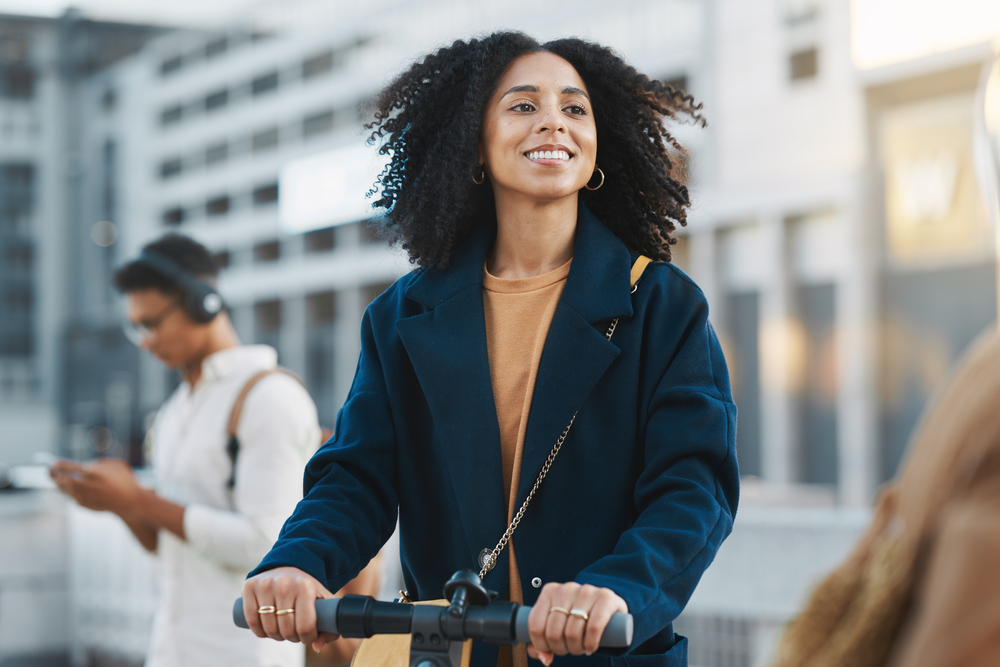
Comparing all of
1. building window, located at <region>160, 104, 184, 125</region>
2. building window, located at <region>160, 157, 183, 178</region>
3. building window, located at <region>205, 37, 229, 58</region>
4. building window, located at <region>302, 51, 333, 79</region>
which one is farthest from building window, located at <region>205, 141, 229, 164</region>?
building window, located at <region>302, 51, 333, 79</region>

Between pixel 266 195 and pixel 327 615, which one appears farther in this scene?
pixel 266 195

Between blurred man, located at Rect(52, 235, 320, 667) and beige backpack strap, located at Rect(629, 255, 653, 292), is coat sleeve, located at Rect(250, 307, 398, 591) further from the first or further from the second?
blurred man, located at Rect(52, 235, 320, 667)

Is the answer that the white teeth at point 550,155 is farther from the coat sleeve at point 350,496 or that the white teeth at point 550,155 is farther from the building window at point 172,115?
the building window at point 172,115

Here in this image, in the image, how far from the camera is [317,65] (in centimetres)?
4172

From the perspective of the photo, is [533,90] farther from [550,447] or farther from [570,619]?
[570,619]

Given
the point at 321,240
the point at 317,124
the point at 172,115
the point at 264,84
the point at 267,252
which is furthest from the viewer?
the point at 172,115

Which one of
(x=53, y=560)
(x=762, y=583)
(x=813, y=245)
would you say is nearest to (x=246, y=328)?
(x=813, y=245)

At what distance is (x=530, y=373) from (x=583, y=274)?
0.22 meters

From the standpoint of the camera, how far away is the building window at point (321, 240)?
3891cm

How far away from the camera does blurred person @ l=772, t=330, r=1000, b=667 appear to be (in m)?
0.75

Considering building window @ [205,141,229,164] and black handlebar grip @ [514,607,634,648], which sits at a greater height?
building window @ [205,141,229,164]

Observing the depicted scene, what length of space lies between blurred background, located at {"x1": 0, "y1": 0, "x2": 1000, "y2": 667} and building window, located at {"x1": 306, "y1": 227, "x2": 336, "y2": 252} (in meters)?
0.23

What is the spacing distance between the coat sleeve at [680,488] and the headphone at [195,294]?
207 centimetres

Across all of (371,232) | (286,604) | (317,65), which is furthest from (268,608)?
(317,65)
